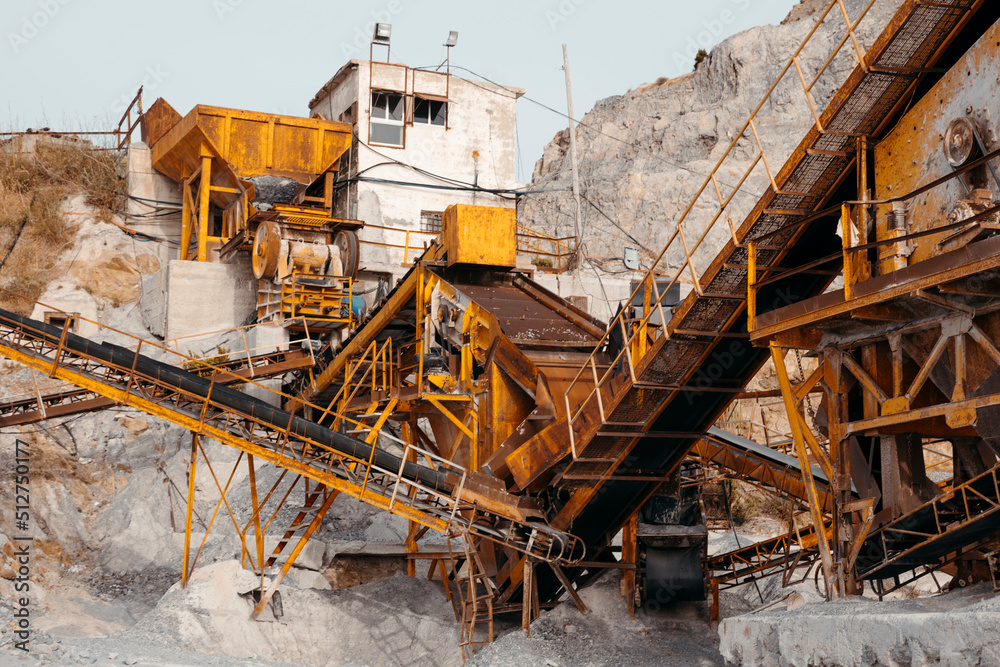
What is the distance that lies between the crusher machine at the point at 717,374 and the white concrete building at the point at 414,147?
8.21 m

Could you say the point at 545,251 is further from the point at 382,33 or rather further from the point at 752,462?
the point at 752,462

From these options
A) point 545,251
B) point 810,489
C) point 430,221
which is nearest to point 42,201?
point 430,221

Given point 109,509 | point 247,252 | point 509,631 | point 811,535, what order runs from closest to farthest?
point 509,631 < point 811,535 < point 109,509 < point 247,252

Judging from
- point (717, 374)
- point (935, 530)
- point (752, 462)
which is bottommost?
point (935, 530)

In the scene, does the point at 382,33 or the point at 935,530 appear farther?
the point at 382,33

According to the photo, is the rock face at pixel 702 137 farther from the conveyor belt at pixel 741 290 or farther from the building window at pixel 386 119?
the conveyor belt at pixel 741 290

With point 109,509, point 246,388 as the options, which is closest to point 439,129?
point 246,388

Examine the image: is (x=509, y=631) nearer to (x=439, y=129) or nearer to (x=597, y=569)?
(x=597, y=569)

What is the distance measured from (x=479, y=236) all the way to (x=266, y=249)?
9207 mm

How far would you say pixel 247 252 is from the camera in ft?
80.3

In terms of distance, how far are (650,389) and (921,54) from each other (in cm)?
A: 436

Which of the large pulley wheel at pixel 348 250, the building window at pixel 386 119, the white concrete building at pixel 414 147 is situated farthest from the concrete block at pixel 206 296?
the building window at pixel 386 119

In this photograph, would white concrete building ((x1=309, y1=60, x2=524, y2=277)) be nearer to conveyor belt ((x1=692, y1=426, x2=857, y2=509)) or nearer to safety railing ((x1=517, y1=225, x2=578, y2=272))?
safety railing ((x1=517, y1=225, x2=578, y2=272))

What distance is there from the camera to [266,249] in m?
22.0
